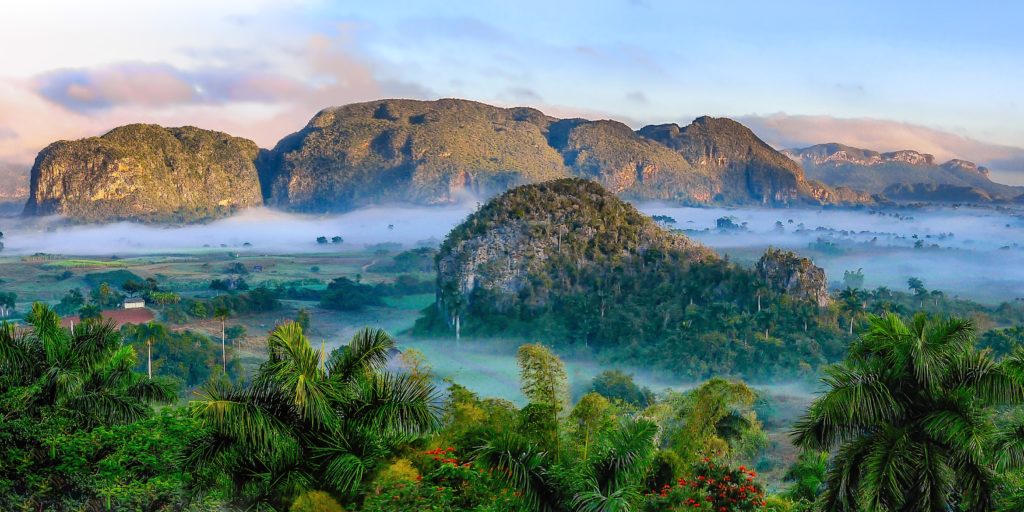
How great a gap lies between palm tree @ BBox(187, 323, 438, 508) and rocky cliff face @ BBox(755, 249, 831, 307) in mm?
46865

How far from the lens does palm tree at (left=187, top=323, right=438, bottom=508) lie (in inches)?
407

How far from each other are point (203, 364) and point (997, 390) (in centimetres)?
4204

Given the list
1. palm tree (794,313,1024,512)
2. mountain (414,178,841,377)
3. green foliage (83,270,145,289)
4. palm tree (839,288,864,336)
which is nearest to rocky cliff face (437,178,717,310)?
mountain (414,178,841,377)

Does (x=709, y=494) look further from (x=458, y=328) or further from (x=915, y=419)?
(x=458, y=328)

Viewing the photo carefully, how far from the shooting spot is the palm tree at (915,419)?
31.7 feet

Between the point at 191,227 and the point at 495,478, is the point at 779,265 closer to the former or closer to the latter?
the point at 495,478

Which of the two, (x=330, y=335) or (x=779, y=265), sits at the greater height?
Answer: (x=779, y=265)

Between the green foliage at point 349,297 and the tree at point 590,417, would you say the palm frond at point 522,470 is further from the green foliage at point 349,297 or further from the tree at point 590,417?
the green foliage at point 349,297

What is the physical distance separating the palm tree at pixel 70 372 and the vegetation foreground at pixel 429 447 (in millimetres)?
601

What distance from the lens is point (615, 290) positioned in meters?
58.9

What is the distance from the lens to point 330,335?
6269cm

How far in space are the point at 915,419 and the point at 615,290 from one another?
4887cm

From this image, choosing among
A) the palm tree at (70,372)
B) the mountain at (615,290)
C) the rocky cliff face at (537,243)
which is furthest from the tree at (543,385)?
the rocky cliff face at (537,243)

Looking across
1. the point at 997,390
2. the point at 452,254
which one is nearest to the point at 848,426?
the point at 997,390
